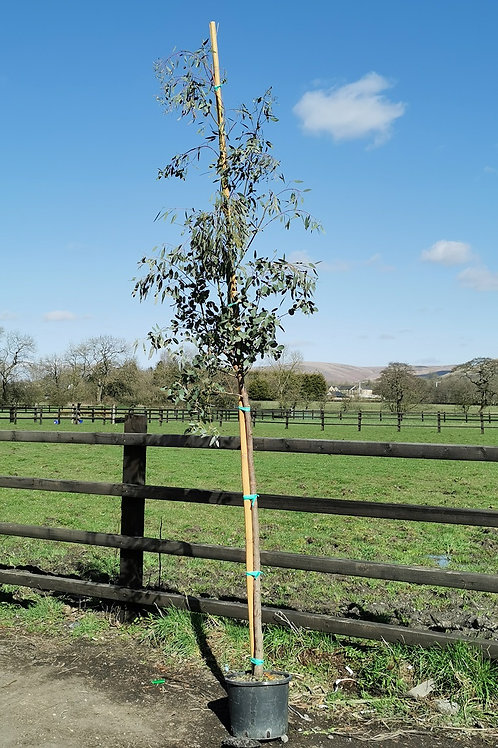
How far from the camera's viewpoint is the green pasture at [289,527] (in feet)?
22.3

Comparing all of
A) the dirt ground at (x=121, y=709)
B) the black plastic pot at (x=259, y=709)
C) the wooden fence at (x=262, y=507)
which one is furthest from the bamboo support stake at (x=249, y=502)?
the dirt ground at (x=121, y=709)

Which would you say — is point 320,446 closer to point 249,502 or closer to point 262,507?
point 262,507

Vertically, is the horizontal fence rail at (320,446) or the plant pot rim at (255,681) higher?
the horizontal fence rail at (320,446)

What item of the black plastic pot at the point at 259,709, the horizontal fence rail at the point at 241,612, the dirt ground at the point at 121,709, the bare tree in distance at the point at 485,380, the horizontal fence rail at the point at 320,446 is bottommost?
the dirt ground at the point at 121,709

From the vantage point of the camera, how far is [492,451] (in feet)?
13.9

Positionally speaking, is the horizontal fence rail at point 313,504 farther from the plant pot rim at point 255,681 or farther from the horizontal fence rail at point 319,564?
the plant pot rim at point 255,681

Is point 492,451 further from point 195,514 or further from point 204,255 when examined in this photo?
point 195,514

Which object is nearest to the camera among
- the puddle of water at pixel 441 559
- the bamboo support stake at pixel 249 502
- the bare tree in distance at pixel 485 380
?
the bamboo support stake at pixel 249 502

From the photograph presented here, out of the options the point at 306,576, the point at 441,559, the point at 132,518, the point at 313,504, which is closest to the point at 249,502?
the point at 313,504

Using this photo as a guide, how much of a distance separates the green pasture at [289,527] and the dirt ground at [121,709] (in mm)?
1243

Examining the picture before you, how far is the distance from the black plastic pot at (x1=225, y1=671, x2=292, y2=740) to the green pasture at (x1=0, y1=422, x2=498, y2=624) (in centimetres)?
214

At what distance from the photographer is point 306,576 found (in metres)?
7.38

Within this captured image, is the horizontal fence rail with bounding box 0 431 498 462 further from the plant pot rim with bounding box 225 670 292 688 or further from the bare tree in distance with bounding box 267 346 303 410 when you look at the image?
the bare tree in distance with bounding box 267 346 303 410

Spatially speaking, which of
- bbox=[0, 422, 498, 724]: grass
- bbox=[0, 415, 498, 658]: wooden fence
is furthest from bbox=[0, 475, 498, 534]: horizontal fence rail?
bbox=[0, 422, 498, 724]: grass
